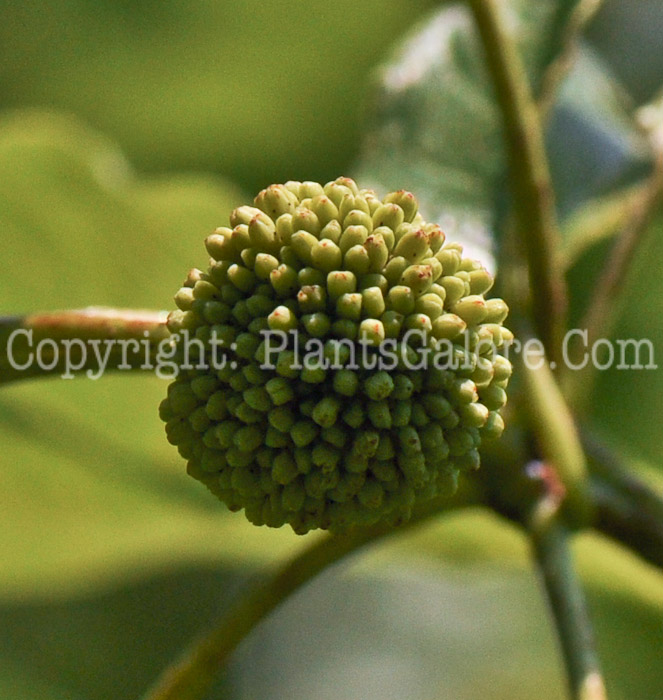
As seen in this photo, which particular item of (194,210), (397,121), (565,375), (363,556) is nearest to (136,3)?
(194,210)

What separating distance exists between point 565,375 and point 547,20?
62 centimetres

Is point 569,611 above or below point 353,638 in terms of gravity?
above

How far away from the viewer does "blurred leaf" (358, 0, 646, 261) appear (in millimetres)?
1695

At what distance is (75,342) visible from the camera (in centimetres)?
106

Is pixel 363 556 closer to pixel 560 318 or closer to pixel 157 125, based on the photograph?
pixel 560 318

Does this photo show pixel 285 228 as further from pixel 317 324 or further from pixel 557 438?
pixel 557 438

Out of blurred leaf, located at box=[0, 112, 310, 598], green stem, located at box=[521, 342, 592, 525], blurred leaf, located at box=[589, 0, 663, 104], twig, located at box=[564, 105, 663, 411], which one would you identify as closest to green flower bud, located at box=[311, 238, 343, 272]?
green stem, located at box=[521, 342, 592, 525]

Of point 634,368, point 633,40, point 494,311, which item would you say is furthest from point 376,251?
point 633,40

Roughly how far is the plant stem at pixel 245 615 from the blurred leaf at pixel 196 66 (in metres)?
1.61

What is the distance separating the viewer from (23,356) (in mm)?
1057

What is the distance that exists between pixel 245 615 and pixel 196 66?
6.22 ft

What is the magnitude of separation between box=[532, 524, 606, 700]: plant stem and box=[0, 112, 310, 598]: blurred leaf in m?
0.87

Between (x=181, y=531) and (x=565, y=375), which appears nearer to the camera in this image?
(x=565, y=375)

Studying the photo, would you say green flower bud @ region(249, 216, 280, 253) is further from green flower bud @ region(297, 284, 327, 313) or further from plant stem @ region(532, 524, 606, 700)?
plant stem @ region(532, 524, 606, 700)
